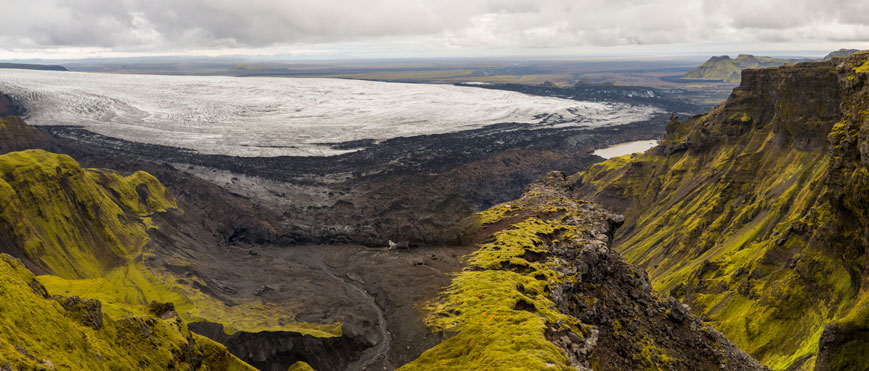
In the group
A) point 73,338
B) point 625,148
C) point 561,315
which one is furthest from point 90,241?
point 625,148

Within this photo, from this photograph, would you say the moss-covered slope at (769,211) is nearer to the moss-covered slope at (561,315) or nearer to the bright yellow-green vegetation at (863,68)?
the bright yellow-green vegetation at (863,68)

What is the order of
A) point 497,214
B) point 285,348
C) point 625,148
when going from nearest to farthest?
point 285,348 → point 497,214 → point 625,148

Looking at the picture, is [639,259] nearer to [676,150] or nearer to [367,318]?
[676,150]

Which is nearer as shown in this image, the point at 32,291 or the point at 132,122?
the point at 32,291

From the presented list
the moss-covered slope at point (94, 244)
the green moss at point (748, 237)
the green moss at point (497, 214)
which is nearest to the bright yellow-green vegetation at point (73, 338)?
the moss-covered slope at point (94, 244)

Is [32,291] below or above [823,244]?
above

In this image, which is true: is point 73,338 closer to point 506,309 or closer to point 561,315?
point 506,309

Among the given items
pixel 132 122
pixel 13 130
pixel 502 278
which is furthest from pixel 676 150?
pixel 132 122
